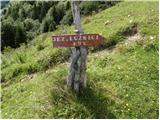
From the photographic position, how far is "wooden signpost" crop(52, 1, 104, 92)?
11555mm

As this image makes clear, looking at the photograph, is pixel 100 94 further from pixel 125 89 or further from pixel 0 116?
pixel 0 116

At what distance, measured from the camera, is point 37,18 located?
36.2m

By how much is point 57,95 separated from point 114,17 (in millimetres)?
8135

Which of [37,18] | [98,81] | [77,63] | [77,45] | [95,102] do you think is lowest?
[37,18]

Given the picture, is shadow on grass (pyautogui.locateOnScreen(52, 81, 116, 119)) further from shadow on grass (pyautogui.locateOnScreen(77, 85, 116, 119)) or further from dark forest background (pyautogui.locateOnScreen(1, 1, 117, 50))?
dark forest background (pyautogui.locateOnScreen(1, 1, 117, 50))

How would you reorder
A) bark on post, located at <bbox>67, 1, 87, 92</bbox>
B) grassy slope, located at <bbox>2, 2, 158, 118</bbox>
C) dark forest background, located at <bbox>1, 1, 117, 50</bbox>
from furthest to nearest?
dark forest background, located at <bbox>1, 1, 117, 50</bbox>
bark on post, located at <bbox>67, 1, 87, 92</bbox>
grassy slope, located at <bbox>2, 2, 158, 118</bbox>

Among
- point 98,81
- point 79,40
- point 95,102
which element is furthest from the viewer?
point 98,81

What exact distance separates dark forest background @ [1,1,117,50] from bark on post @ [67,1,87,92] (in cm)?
1185

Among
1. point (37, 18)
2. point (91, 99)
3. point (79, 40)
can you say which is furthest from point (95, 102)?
point (37, 18)

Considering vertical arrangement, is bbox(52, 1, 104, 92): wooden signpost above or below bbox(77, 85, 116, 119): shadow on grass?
above

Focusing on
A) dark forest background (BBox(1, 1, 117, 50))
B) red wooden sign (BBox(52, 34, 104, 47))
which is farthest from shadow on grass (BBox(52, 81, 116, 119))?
dark forest background (BBox(1, 1, 117, 50))

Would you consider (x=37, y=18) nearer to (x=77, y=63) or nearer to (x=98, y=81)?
(x=98, y=81)

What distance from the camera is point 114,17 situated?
19.2 meters

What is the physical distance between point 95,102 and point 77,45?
1.70 m
